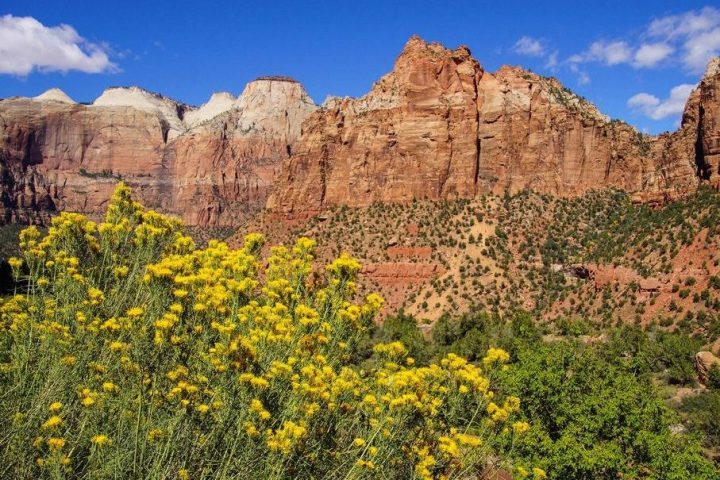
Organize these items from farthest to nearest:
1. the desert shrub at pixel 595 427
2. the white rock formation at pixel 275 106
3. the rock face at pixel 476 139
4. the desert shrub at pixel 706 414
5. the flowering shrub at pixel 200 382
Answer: the white rock formation at pixel 275 106, the rock face at pixel 476 139, the desert shrub at pixel 706 414, the desert shrub at pixel 595 427, the flowering shrub at pixel 200 382

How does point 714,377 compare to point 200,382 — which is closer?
point 200,382

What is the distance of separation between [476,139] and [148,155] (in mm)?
136729

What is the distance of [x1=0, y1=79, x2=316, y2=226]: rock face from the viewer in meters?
159

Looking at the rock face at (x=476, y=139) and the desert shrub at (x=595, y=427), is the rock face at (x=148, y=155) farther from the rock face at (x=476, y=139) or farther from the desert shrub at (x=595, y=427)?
the desert shrub at (x=595, y=427)

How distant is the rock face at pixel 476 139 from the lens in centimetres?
7150

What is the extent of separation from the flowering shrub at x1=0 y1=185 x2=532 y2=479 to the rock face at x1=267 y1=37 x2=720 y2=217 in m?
66.1

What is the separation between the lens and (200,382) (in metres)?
6.22

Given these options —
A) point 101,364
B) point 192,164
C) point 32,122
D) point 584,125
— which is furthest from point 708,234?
point 32,122

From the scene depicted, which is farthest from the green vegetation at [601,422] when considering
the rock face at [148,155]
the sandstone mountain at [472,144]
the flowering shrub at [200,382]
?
the rock face at [148,155]

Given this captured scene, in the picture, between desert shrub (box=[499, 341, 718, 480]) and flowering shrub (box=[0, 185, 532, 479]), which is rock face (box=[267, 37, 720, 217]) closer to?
desert shrub (box=[499, 341, 718, 480])

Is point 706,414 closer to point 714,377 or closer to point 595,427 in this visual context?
point 714,377

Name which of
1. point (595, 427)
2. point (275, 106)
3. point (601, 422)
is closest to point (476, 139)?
point (601, 422)

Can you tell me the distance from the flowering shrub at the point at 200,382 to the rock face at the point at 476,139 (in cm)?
6607

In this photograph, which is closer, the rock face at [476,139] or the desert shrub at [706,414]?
the desert shrub at [706,414]
